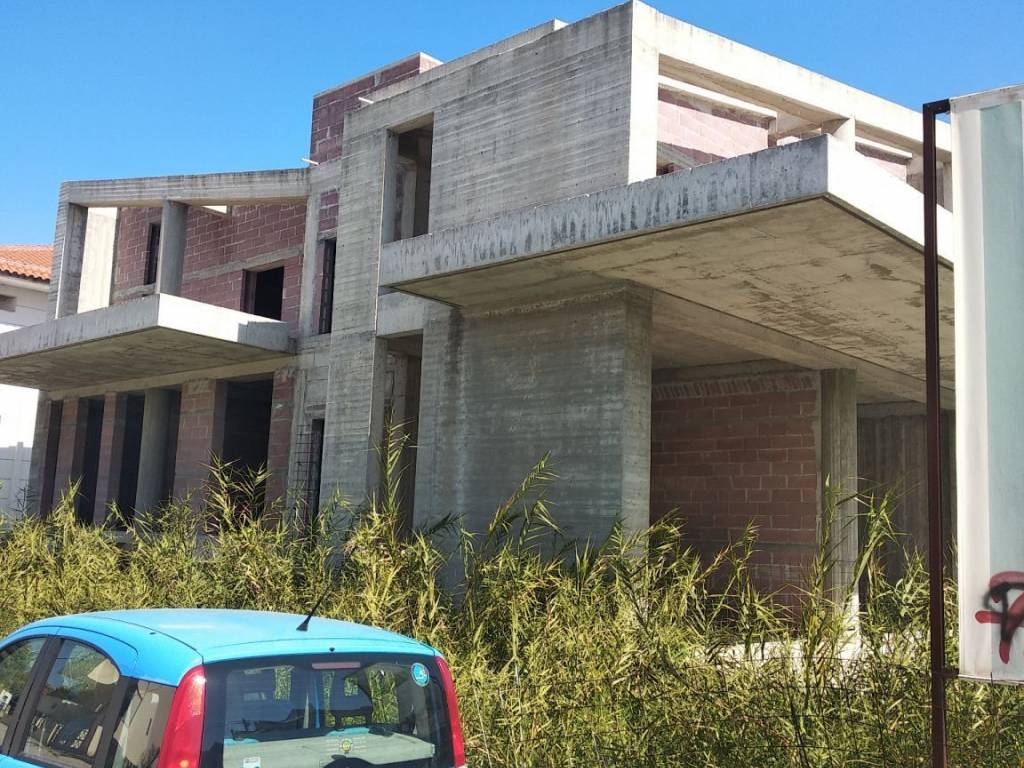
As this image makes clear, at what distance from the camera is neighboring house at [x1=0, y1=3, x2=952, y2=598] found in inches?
335

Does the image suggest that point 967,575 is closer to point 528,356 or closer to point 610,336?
point 610,336

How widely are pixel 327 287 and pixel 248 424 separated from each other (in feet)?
18.7

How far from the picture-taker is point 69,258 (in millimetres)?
17500

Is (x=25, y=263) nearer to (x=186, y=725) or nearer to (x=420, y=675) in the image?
(x=420, y=675)

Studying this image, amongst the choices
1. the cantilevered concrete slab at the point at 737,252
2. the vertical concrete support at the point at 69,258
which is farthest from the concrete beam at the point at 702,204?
the vertical concrete support at the point at 69,258

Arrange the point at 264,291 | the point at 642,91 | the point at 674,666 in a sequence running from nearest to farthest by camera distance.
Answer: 1. the point at 674,666
2. the point at 642,91
3. the point at 264,291

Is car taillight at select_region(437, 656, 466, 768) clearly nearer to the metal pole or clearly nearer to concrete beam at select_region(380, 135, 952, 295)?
the metal pole

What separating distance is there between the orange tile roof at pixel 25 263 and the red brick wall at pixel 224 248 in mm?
5677

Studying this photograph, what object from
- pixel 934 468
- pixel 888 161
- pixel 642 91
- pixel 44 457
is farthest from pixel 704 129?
pixel 44 457

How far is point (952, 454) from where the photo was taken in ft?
50.0

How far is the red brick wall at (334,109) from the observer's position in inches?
620

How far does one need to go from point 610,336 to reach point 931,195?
619 cm

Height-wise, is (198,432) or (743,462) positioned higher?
(198,432)

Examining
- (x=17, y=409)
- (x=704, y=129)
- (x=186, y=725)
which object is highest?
(x=704, y=129)
